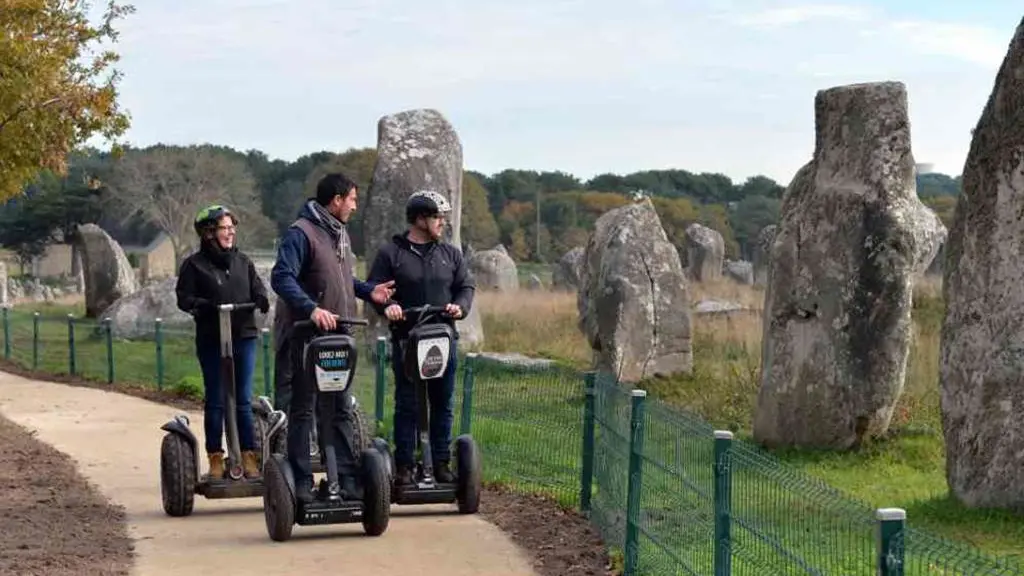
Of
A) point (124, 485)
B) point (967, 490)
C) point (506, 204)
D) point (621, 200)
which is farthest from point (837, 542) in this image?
point (506, 204)

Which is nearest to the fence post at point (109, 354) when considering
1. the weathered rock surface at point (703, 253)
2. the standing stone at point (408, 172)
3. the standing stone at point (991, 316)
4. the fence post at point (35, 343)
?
the fence post at point (35, 343)

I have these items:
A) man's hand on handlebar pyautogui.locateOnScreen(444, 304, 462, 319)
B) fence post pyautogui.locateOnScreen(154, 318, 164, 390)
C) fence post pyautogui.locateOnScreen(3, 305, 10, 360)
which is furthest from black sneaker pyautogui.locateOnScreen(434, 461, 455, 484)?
fence post pyautogui.locateOnScreen(3, 305, 10, 360)

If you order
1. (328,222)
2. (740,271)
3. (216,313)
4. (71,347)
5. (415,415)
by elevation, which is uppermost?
(328,222)

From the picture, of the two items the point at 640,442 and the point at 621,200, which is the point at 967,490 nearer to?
the point at 640,442

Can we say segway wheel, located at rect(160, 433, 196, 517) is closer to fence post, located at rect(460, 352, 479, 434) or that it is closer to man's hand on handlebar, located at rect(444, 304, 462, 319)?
man's hand on handlebar, located at rect(444, 304, 462, 319)

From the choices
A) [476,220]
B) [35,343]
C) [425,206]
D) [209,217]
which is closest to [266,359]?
[209,217]

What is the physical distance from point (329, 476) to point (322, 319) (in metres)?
0.92

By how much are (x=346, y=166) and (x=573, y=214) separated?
1152cm

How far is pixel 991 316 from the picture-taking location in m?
9.77

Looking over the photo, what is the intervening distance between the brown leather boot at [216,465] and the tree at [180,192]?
58.1 metres

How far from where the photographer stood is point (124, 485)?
1164 cm

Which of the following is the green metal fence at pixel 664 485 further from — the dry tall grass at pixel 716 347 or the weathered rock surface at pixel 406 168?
the weathered rock surface at pixel 406 168

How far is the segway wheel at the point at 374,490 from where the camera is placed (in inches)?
355

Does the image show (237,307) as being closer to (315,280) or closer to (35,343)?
(315,280)
